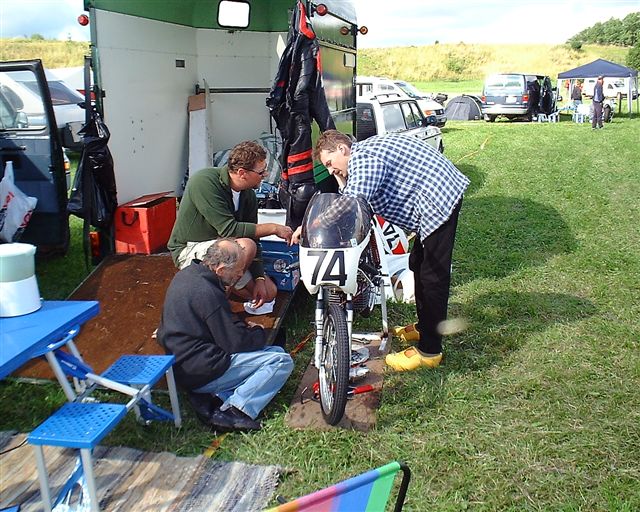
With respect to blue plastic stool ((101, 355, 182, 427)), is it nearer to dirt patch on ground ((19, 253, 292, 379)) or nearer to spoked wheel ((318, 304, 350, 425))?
dirt patch on ground ((19, 253, 292, 379))

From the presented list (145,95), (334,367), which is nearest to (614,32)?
(145,95)

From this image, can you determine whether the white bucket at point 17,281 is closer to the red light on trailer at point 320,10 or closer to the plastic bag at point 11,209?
A: the plastic bag at point 11,209

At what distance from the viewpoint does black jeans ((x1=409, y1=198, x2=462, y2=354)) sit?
409cm

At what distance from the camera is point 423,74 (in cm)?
5216

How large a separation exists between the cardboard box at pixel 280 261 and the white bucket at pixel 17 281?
7.41 feet

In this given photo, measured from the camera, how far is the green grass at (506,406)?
3.11 m

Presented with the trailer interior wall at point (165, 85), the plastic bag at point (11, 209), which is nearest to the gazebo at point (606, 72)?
the trailer interior wall at point (165, 85)

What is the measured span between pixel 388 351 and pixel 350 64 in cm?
490

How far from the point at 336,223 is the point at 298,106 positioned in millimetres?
2411

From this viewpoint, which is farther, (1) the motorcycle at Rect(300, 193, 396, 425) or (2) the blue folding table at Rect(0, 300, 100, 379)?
(1) the motorcycle at Rect(300, 193, 396, 425)

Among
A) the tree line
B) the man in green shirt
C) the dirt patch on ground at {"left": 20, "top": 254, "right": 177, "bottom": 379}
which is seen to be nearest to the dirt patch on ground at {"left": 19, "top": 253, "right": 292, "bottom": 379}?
the dirt patch on ground at {"left": 20, "top": 254, "right": 177, "bottom": 379}

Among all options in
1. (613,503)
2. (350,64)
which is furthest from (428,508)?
(350,64)

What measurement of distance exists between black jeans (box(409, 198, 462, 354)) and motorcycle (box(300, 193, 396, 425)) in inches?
24.7

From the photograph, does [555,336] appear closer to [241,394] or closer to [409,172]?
[409,172]
